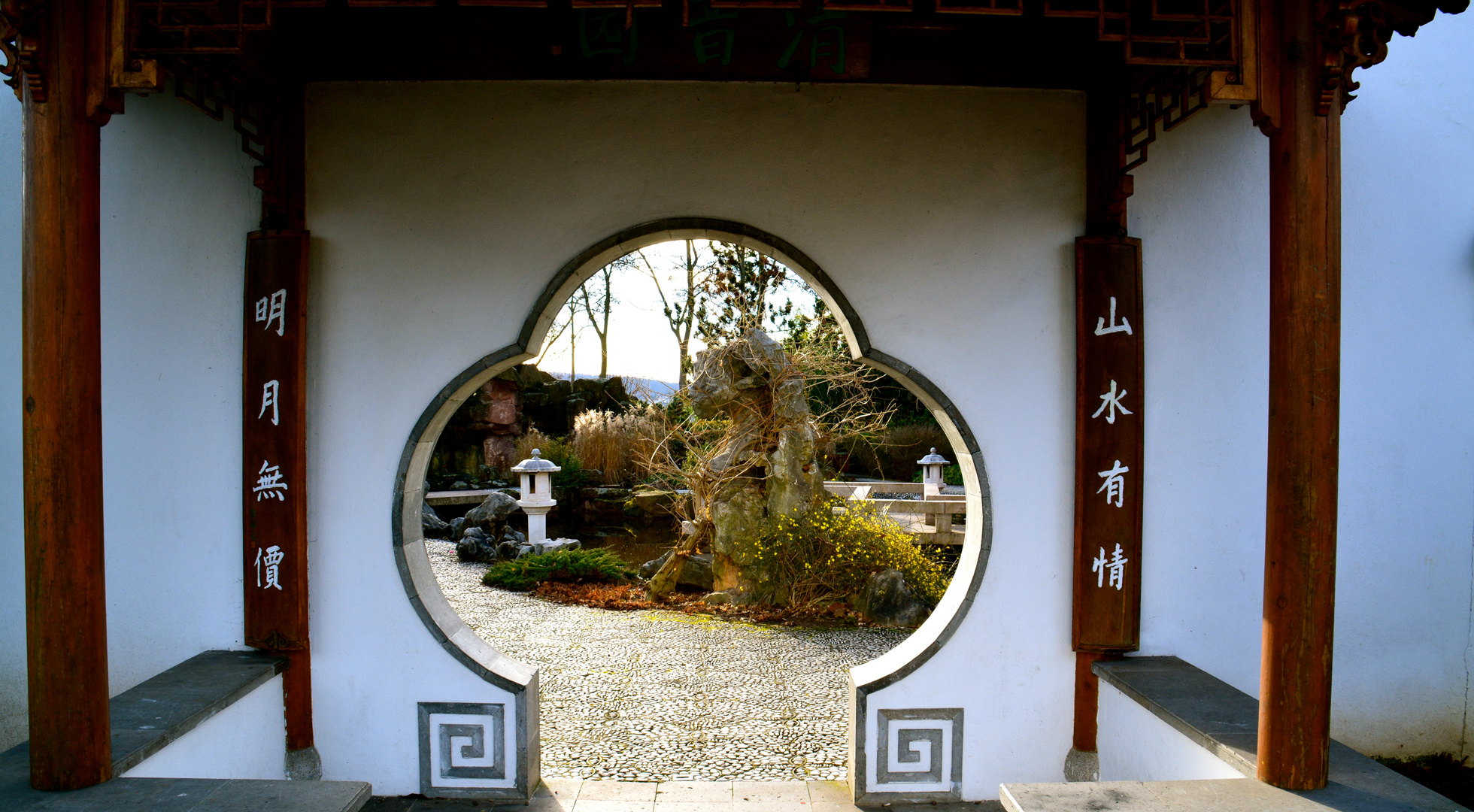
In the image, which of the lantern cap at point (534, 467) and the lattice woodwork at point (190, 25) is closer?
the lattice woodwork at point (190, 25)

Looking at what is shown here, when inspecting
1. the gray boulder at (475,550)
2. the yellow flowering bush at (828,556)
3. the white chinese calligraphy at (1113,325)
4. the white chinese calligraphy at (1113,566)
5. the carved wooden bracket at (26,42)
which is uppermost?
the carved wooden bracket at (26,42)

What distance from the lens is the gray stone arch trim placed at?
3143 mm

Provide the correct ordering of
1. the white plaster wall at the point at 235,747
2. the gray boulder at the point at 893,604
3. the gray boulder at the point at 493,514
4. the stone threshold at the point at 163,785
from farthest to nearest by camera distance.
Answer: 1. the gray boulder at the point at 493,514
2. the gray boulder at the point at 893,604
3. the white plaster wall at the point at 235,747
4. the stone threshold at the point at 163,785

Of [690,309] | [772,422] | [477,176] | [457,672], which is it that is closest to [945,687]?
[457,672]

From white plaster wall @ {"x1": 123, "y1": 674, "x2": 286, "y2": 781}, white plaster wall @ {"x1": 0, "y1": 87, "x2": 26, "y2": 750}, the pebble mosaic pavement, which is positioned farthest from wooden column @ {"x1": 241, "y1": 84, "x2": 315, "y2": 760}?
the pebble mosaic pavement

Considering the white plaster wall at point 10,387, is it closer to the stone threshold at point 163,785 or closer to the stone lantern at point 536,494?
the stone threshold at point 163,785

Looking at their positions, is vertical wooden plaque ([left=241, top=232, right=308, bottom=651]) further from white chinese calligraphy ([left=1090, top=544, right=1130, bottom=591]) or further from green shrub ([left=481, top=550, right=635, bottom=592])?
green shrub ([left=481, top=550, right=635, bottom=592])

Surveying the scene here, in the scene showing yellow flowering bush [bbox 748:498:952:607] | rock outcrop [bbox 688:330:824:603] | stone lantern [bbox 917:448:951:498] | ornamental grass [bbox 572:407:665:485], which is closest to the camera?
yellow flowering bush [bbox 748:498:952:607]

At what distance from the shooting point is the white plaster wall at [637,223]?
3158mm

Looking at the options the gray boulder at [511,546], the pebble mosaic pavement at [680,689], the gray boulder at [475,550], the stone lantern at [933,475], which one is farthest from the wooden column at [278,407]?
the stone lantern at [933,475]

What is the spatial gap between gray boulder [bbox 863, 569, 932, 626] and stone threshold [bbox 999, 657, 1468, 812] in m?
3.81

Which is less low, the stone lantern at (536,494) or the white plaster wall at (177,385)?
the white plaster wall at (177,385)

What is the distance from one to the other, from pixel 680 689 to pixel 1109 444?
294 centimetres

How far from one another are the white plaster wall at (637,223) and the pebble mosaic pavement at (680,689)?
91 cm
